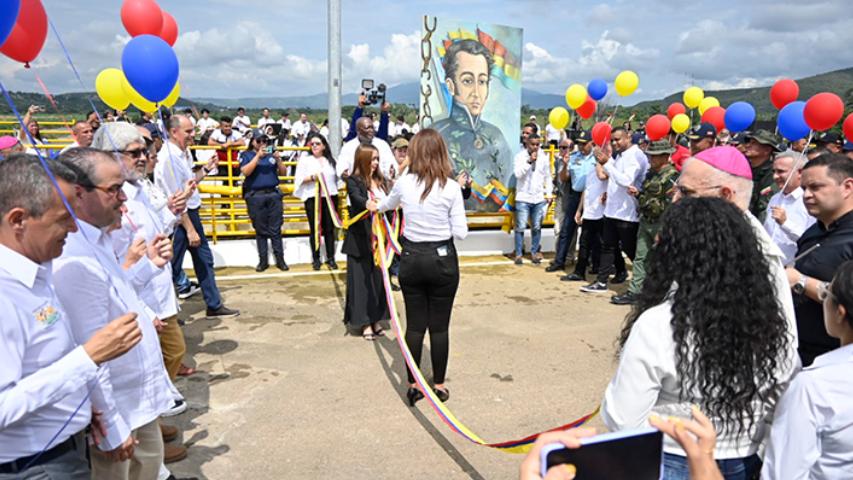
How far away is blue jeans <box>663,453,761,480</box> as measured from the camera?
73.9 inches

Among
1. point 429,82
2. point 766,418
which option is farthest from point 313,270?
point 766,418

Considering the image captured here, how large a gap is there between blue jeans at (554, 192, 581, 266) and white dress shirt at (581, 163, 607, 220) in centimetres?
61

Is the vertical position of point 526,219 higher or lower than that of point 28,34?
lower

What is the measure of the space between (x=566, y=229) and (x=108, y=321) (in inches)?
284

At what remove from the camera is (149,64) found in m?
3.83

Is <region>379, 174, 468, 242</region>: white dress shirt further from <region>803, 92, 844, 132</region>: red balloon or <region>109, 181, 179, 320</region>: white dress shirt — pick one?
<region>803, 92, 844, 132</region>: red balloon

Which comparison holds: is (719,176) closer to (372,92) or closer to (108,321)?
(108,321)

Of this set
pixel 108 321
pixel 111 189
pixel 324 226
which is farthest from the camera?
pixel 324 226

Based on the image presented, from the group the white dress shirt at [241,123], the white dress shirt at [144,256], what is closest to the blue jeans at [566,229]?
the white dress shirt at [144,256]

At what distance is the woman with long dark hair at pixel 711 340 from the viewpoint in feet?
5.53

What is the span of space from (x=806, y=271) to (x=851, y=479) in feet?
5.39

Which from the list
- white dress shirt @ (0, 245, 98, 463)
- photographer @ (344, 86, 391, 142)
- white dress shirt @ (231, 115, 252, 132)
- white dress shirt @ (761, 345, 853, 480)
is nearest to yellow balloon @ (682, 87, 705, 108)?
photographer @ (344, 86, 391, 142)

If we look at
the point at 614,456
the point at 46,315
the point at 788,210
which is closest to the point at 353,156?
the point at 788,210

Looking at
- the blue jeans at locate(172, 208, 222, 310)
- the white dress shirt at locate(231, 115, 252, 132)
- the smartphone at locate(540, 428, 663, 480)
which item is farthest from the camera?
the white dress shirt at locate(231, 115, 252, 132)
